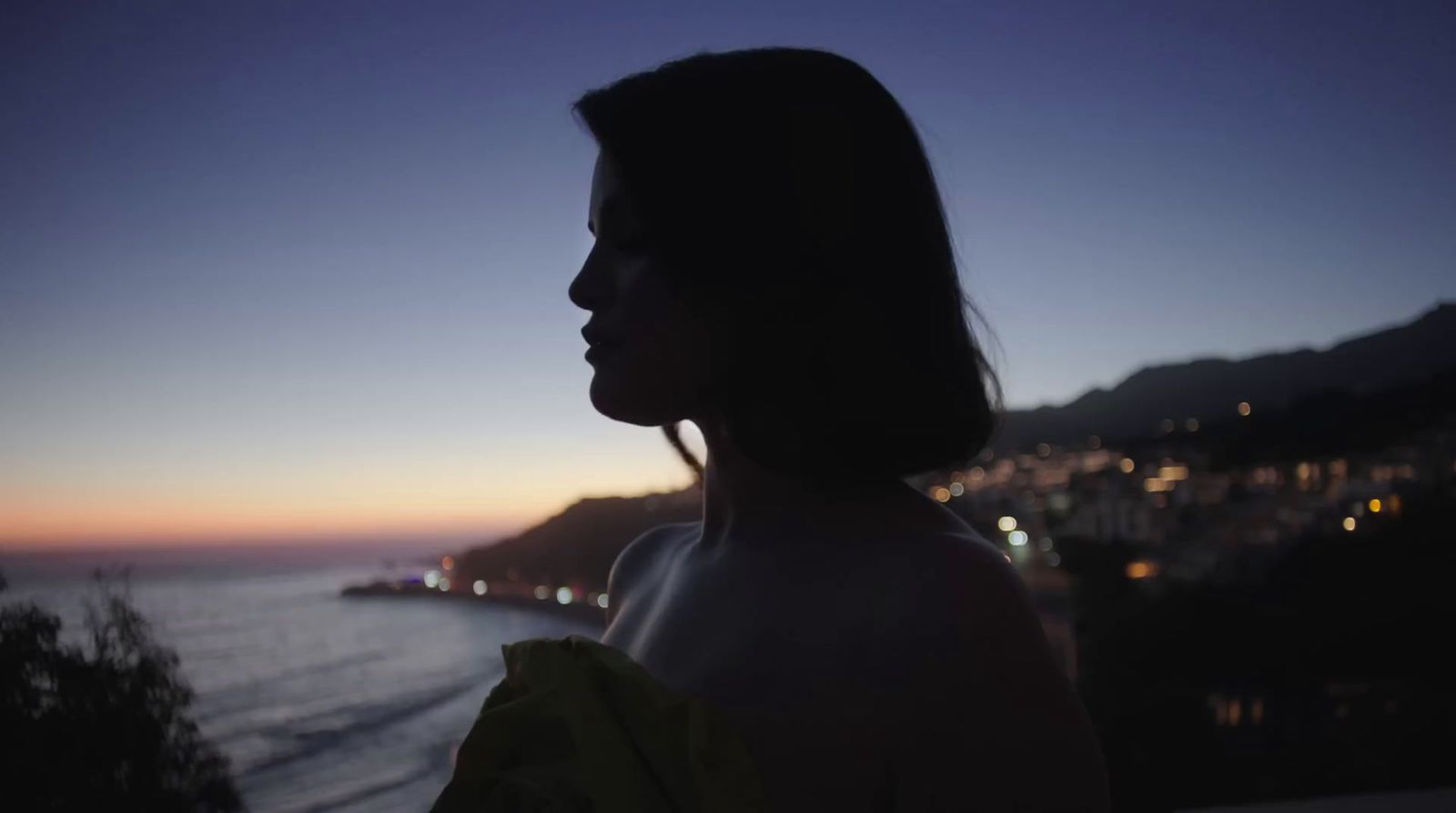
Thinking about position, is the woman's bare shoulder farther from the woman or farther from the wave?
the wave

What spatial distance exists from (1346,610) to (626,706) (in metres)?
7.59

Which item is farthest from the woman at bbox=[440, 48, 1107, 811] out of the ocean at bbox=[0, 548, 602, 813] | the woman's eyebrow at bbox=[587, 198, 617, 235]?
the ocean at bbox=[0, 548, 602, 813]

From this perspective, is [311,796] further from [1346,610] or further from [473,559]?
[1346,610]

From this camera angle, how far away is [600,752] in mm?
540

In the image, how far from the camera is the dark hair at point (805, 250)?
2.08 feet

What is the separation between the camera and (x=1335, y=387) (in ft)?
20.9

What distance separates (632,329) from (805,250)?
0.13 m

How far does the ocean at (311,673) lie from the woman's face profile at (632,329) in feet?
3.73

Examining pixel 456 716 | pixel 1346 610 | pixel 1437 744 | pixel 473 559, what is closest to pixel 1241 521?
pixel 1346 610

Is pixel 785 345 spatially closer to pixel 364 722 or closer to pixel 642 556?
pixel 642 556

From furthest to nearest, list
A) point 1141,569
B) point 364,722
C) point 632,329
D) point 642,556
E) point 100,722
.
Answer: point 1141,569
point 364,722
point 100,722
point 642,556
point 632,329

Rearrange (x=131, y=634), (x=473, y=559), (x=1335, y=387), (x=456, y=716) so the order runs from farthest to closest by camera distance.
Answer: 1. (x=1335, y=387)
2. (x=473, y=559)
3. (x=456, y=716)
4. (x=131, y=634)

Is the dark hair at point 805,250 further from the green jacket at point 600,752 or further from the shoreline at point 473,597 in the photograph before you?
the shoreline at point 473,597

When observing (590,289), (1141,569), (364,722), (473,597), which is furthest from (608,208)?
(1141,569)
